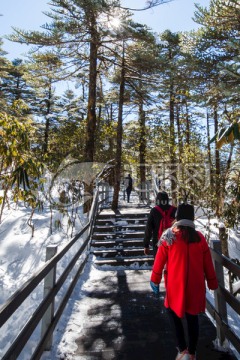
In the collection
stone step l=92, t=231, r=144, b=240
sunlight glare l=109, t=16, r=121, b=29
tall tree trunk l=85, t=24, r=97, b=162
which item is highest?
sunlight glare l=109, t=16, r=121, b=29

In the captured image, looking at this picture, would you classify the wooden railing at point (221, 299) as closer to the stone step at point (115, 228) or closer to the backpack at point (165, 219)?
the backpack at point (165, 219)

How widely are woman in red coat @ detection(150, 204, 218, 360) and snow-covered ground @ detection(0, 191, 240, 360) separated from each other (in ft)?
4.85

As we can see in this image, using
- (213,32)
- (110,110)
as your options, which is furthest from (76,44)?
(110,110)

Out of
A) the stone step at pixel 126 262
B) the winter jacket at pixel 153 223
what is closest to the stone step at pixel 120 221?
the stone step at pixel 126 262

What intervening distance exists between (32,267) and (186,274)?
663 centimetres

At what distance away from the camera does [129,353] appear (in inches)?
137

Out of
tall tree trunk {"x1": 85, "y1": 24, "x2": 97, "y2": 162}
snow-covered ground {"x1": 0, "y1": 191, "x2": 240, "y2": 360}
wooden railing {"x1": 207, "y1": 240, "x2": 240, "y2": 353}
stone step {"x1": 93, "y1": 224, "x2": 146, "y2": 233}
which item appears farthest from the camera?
tall tree trunk {"x1": 85, "y1": 24, "x2": 97, "y2": 162}

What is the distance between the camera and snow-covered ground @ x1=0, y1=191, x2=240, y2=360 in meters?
4.02

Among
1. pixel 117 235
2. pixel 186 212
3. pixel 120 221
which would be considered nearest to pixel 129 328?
pixel 186 212

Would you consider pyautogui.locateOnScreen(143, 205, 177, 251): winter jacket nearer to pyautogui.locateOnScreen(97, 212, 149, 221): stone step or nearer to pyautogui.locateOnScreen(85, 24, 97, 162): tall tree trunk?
pyautogui.locateOnScreen(97, 212, 149, 221): stone step

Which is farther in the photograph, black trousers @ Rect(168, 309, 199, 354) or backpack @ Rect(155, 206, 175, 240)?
backpack @ Rect(155, 206, 175, 240)

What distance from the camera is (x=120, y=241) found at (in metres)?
9.09

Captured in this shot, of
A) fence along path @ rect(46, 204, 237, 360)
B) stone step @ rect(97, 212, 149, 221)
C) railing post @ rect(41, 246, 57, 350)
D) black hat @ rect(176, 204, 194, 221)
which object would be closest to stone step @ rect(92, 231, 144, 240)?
stone step @ rect(97, 212, 149, 221)

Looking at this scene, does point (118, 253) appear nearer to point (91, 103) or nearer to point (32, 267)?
point (32, 267)
